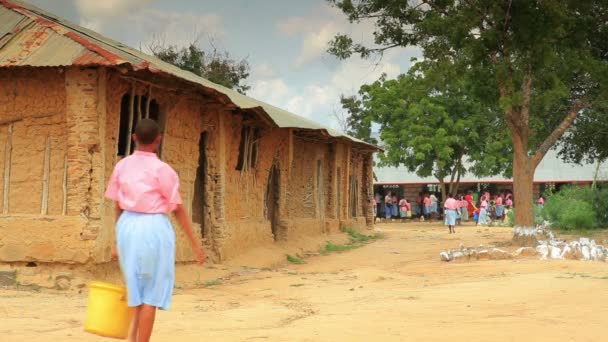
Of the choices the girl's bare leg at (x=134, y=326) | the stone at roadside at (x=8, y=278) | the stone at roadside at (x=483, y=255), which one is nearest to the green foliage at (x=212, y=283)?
the stone at roadside at (x=8, y=278)

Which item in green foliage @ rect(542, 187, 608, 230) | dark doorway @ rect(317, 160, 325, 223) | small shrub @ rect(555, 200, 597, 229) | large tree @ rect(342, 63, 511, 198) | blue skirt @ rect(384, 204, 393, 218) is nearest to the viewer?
dark doorway @ rect(317, 160, 325, 223)

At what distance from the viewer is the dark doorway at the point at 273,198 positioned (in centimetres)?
1894

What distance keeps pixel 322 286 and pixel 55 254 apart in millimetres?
3944

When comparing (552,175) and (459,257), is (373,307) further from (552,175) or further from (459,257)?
(552,175)

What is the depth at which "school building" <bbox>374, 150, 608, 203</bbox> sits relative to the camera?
41.9m

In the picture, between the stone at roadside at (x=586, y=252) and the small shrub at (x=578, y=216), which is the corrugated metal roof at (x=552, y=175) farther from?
the stone at roadside at (x=586, y=252)

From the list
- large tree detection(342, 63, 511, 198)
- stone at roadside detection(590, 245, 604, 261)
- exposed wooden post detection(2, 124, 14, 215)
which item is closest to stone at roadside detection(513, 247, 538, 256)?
stone at roadside detection(590, 245, 604, 261)

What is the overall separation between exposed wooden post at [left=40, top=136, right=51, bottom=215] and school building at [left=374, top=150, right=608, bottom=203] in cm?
3203

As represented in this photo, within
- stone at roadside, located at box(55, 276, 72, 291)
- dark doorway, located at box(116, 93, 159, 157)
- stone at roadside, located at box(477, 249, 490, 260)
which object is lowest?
stone at roadside, located at box(55, 276, 72, 291)

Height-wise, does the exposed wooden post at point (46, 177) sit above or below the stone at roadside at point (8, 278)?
above

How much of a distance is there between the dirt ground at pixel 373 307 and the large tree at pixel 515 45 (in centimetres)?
411

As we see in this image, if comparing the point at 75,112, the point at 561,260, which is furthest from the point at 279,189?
the point at 75,112

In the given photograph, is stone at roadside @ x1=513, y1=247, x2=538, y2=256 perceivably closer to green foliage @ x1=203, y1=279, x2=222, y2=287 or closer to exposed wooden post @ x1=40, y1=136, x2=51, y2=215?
green foliage @ x1=203, y1=279, x2=222, y2=287

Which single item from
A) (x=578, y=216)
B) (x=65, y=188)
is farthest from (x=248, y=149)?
(x=578, y=216)
